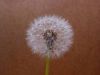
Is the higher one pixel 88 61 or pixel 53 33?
pixel 88 61

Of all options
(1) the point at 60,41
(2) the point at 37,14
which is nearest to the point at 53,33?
(1) the point at 60,41

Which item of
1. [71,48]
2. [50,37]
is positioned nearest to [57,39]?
[50,37]

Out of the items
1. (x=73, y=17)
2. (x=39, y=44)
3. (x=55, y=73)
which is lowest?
(x=39, y=44)

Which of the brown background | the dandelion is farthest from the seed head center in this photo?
the brown background

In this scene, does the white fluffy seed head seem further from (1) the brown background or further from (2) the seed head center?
(1) the brown background

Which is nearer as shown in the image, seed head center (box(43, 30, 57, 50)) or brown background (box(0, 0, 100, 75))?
seed head center (box(43, 30, 57, 50))

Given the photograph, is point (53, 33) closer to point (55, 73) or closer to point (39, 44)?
point (39, 44)
